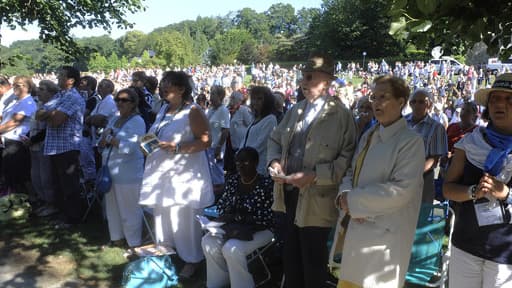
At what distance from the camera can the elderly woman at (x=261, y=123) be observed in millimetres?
5141

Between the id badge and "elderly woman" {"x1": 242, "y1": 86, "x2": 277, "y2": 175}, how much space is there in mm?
2666

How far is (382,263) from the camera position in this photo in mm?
Answer: 2695

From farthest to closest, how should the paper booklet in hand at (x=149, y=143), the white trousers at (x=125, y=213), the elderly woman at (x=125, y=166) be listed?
the white trousers at (x=125, y=213) < the elderly woman at (x=125, y=166) < the paper booklet in hand at (x=149, y=143)

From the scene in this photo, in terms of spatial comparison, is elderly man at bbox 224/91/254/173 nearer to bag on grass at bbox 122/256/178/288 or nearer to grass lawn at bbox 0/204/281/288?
grass lawn at bbox 0/204/281/288

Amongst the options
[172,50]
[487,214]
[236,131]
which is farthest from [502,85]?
[172,50]

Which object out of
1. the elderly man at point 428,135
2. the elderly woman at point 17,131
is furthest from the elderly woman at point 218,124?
the elderly man at point 428,135

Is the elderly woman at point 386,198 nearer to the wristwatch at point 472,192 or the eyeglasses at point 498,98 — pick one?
the wristwatch at point 472,192

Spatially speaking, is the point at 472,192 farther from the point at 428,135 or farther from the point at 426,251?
the point at 428,135

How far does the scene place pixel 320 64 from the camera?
3.27 m

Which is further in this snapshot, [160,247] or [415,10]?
[160,247]

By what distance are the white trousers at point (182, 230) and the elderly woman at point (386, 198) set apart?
225 cm

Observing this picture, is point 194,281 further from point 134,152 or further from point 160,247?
point 134,152

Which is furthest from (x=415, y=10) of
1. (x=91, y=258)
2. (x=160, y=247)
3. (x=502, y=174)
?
(x=91, y=258)

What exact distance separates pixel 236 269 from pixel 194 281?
0.72 metres
